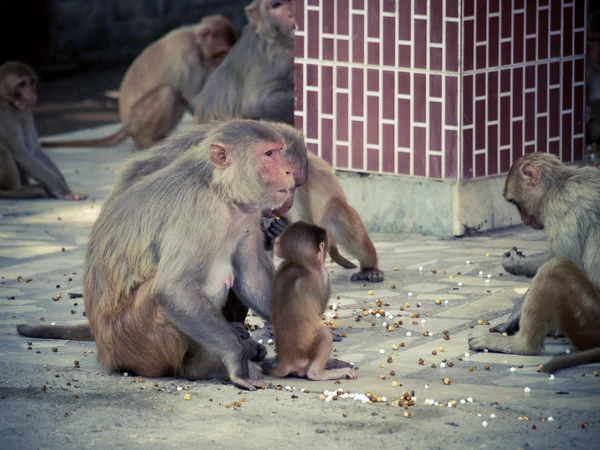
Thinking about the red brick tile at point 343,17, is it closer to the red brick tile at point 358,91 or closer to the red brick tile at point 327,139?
the red brick tile at point 358,91

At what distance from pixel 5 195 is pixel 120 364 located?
5.14 meters

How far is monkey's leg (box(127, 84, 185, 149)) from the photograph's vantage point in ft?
42.8

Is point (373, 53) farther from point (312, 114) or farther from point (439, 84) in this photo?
point (312, 114)

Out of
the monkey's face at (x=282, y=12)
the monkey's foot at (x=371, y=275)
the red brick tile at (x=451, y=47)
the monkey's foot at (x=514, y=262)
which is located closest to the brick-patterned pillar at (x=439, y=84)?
the red brick tile at (x=451, y=47)

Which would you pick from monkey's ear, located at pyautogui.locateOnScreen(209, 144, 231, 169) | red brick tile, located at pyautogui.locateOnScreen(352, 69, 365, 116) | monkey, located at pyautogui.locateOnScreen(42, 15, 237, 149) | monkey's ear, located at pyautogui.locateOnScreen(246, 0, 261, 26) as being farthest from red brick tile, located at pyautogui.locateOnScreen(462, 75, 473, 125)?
monkey, located at pyautogui.locateOnScreen(42, 15, 237, 149)

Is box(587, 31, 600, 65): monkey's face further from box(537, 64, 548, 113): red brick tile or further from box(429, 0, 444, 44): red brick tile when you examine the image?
box(429, 0, 444, 44): red brick tile

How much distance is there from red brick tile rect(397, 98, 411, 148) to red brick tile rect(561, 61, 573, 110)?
1.35 meters

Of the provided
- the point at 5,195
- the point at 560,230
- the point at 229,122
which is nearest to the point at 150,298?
the point at 229,122

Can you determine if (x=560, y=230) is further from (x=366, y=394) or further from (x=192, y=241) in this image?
(x=192, y=241)

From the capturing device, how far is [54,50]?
18.3 meters

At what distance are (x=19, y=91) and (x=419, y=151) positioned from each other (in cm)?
348

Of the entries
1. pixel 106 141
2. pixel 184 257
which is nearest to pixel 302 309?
pixel 184 257

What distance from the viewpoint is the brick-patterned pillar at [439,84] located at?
9141mm

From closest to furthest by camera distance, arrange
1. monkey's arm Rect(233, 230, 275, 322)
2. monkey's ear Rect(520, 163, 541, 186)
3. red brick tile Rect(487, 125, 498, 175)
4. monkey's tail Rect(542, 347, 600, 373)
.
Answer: monkey's tail Rect(542, 347, 600, 373) → monkey's arm Rect(233, 230, 275, 322) → monkey's ear Rect(520, 163, 541, 186) → red brick tile Rect(487, 125, 498, 175)
